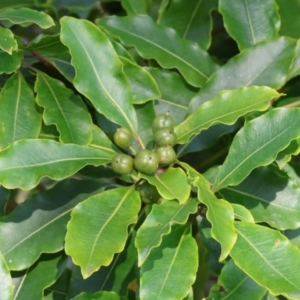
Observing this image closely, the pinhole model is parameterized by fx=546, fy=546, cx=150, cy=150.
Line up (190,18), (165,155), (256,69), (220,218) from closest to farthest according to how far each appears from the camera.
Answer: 1. (220,218)
2. (165,155)
3. (256,69)
4. (190,18)

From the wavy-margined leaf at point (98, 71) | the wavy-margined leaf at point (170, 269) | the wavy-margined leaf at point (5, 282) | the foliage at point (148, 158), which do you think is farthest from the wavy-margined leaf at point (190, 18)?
the wavy-margined leaf at point (5, 282)

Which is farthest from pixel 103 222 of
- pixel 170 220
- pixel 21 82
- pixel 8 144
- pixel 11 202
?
pixel 11 202

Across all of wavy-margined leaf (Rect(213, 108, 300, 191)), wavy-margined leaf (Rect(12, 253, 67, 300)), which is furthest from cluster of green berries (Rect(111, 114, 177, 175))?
wavy-margined leaf (Rect(12, 253, 67, 300))

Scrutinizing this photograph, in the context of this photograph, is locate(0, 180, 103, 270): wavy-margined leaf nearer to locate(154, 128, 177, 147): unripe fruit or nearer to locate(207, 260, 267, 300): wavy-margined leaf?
locate(154, 128, 177, 147): unripe fruit

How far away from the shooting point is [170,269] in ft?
2.85

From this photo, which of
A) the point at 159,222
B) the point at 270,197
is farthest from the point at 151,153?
the point at 270,197

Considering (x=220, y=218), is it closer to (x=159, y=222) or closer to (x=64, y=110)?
(x=159, y=222)

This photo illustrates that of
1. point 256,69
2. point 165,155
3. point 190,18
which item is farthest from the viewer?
point 190,18

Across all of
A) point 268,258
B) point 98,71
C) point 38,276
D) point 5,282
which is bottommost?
point 38,276

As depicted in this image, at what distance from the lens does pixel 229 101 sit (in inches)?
37.6

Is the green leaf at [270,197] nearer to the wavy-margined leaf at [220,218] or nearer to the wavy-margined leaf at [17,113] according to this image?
the wavy-margined leaf at [220,218]

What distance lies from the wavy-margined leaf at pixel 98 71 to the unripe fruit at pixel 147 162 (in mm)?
86

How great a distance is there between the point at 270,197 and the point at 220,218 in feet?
0.62

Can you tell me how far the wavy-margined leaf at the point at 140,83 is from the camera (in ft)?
3.45
